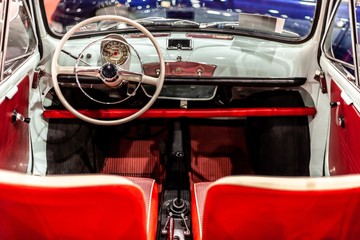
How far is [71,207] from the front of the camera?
116 cm

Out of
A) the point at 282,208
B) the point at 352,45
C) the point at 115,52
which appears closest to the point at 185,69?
the point at 115,52

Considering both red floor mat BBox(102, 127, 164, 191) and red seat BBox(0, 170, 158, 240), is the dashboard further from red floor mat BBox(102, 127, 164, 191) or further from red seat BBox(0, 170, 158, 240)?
red seat BBox(0, 170, 158, 240)

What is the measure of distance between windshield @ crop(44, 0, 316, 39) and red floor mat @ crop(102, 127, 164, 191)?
87 cm

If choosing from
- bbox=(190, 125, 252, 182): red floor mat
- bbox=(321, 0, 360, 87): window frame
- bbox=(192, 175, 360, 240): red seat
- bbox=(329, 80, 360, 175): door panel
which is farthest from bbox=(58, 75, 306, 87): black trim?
bbox=(192, 175, 360, 240): red seat

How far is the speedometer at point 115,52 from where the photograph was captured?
2367mm

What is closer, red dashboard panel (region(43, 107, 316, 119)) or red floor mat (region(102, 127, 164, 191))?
red dashboard panel (region(43, 107, 316, 119))

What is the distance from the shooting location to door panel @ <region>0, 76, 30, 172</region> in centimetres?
199

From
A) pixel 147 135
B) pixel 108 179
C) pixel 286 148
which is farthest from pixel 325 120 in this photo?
pixel 108 179

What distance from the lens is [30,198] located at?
1.11 meters

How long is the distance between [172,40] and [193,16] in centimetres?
20

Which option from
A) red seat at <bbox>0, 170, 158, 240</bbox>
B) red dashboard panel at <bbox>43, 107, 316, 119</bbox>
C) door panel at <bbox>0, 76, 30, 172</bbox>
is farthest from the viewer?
red dashboard panel at <bbox>43, 107, 316, 119</bbox>

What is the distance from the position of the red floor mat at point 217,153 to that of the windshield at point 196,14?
82cm

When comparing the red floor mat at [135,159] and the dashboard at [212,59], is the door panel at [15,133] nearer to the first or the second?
the dashboard at [212,59]

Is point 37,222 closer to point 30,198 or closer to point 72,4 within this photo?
point 30,198
